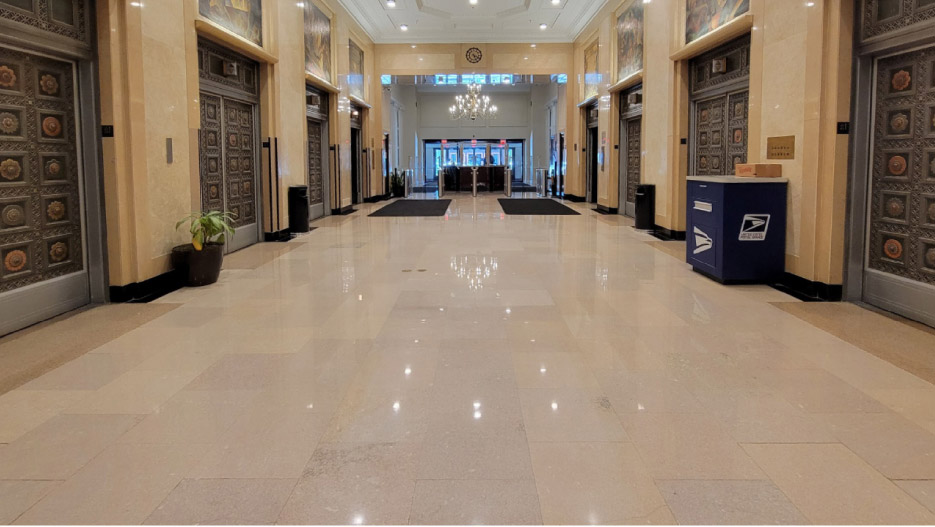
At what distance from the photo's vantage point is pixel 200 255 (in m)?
6.56

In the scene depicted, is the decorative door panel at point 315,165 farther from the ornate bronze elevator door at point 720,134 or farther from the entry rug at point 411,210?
the ornate bronze elevator door at point 720,134

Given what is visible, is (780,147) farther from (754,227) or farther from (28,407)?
(28,407)

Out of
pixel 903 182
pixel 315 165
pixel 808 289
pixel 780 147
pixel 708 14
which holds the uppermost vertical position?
pixel 708 14

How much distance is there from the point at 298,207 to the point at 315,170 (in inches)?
127

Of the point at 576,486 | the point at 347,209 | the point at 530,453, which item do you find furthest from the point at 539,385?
the point at 347,209

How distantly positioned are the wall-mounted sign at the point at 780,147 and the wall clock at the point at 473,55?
13.6 meters

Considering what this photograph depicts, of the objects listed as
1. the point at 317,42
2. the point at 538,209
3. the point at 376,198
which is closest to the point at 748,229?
the point at 317,42

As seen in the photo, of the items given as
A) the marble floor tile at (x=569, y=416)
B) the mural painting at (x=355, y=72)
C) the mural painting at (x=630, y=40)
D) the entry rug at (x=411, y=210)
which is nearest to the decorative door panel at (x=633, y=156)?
the mural painting at (x=630, y=40)

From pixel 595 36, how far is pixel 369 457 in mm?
15103

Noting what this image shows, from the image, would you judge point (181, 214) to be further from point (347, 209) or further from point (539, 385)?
point (347, 209)

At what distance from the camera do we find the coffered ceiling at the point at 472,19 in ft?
51.1

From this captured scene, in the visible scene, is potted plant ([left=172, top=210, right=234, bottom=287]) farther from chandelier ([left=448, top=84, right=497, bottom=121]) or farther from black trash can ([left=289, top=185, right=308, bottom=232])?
A: chandelier ([left=448, top=84, right=497, bottom=121])

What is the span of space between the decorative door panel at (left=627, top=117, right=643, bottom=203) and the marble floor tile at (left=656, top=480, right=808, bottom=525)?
11.2 metres

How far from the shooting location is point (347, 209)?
15.8 meters
